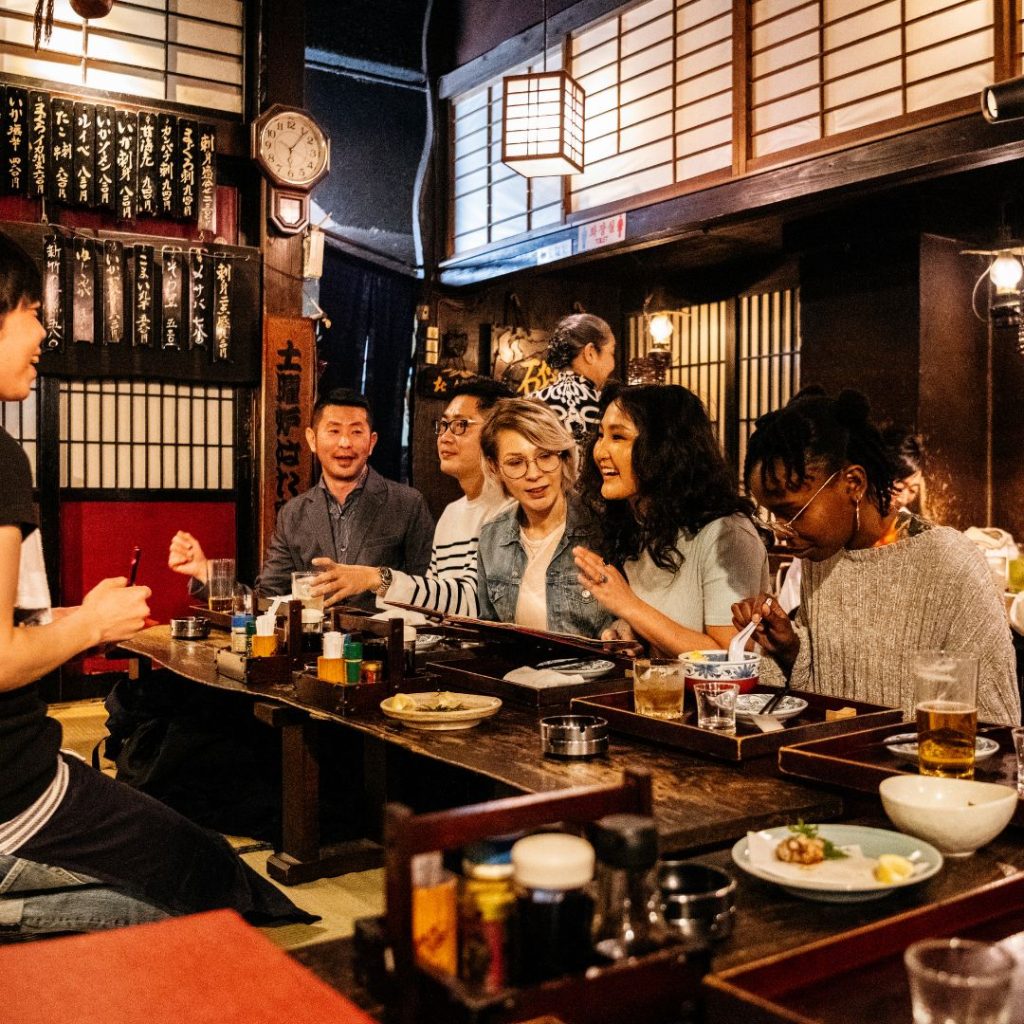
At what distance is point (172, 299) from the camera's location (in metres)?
7.15

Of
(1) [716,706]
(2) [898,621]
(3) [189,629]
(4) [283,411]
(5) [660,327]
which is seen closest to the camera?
(1) [716,706]

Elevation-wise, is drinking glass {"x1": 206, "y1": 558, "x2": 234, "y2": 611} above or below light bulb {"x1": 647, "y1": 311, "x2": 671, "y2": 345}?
below

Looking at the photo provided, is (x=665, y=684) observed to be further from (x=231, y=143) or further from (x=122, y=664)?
(x=231, y=143)

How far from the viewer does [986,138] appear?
5.25 metres

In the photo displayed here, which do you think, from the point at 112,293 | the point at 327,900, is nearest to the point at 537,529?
the point at 327,900

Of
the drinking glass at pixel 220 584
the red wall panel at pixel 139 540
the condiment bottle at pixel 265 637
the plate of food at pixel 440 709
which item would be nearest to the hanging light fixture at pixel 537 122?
the red wall panel at pixel 139 540

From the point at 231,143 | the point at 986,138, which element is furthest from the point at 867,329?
the point at 231,143

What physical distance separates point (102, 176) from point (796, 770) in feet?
21.6

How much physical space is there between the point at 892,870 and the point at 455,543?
2.84 meters

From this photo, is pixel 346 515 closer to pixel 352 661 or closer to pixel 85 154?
pixel 352 661

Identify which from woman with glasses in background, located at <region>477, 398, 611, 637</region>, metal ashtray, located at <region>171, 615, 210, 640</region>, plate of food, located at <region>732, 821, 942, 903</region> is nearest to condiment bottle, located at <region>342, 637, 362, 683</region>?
woman with glasses in background, located at <region>477, 398, 611, 637</region>

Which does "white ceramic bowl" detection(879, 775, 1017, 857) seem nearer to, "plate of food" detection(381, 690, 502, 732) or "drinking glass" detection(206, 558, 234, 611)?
"plate of food" detection(381, 690, 502, 732)

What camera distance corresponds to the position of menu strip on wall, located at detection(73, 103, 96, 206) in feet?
22.7

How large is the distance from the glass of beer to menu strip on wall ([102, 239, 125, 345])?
6257mm
